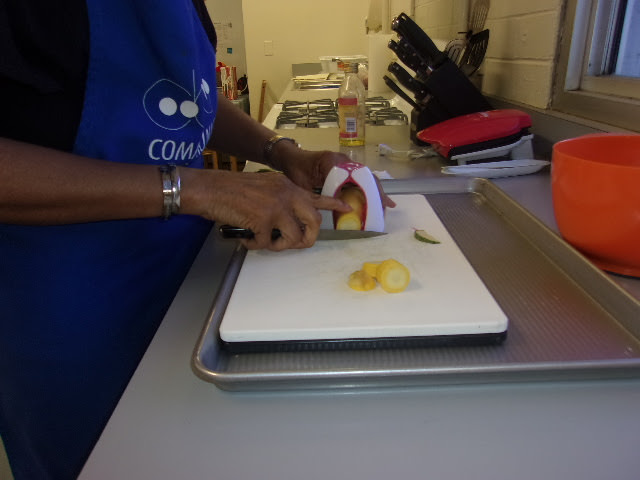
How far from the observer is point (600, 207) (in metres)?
0.53

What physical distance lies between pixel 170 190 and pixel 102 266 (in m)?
0.21

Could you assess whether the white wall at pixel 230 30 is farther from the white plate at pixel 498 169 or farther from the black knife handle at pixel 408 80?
the white plate at pixel 498 169

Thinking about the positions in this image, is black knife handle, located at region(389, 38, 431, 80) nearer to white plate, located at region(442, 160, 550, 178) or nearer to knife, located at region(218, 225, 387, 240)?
white plate, located at region(442, 160, 550, 178)

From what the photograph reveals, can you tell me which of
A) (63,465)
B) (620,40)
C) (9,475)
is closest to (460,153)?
(620,40)

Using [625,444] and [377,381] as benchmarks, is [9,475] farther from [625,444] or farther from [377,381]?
[625,444]

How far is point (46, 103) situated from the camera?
579 millimetres

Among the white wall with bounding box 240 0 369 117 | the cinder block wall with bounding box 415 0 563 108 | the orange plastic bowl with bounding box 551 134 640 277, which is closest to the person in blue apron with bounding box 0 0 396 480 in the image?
the orange plastic bowl with bounding box 551 134 640 277

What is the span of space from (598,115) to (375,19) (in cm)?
251

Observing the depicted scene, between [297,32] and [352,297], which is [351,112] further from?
[297,32]

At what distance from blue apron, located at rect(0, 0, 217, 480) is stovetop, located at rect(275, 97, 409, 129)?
0.87 m

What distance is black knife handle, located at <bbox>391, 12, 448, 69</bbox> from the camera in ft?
3.56

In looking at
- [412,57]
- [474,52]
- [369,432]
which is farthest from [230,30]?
[369,432]

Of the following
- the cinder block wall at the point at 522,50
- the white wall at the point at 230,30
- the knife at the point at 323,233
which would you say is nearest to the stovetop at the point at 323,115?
the cinder block wall at the point at 522,50

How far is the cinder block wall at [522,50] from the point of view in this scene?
41.3 inches
